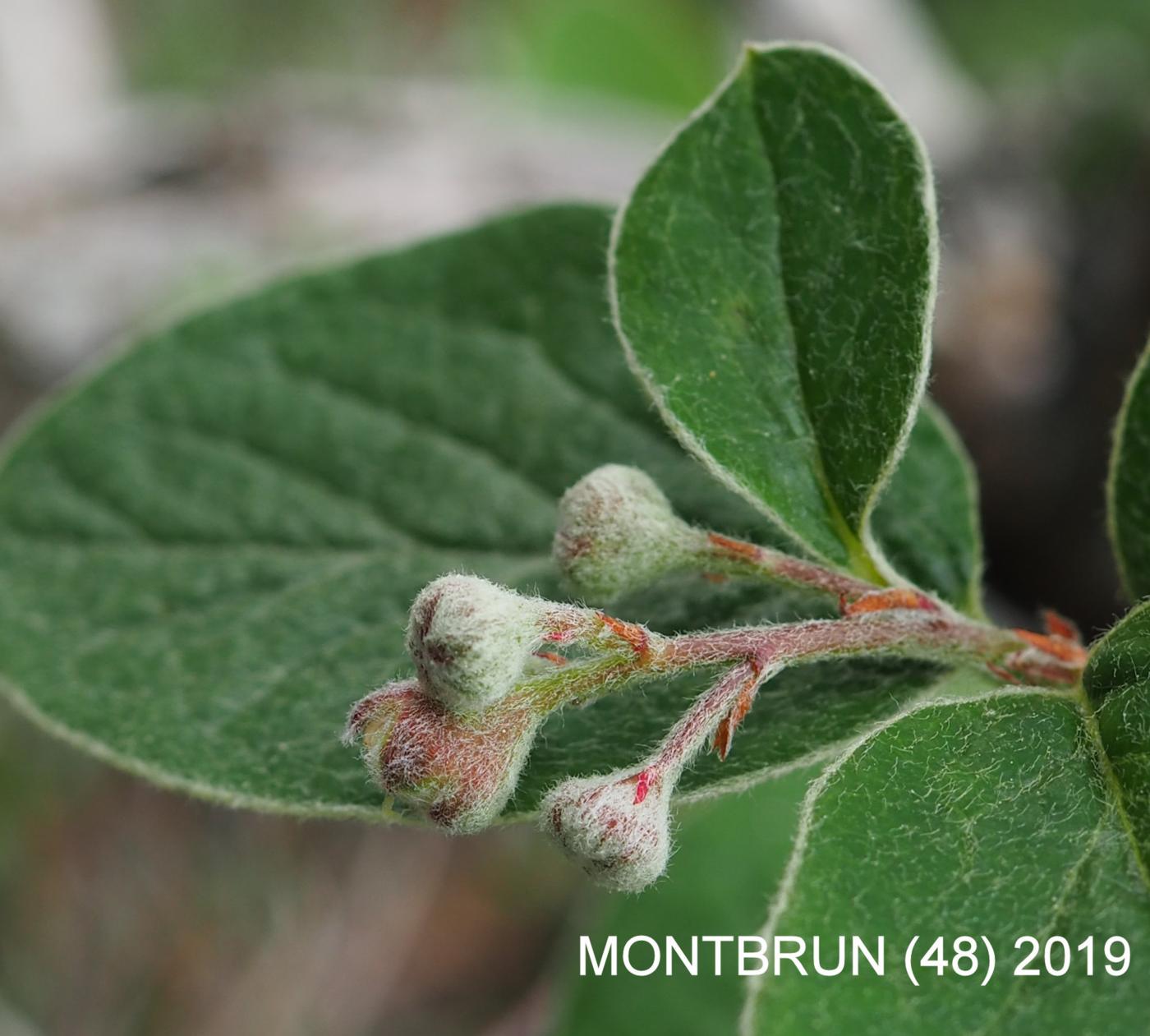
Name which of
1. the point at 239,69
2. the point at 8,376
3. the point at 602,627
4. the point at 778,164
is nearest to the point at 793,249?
the point at 778,164

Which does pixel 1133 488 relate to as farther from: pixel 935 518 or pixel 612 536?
pixel 612 536

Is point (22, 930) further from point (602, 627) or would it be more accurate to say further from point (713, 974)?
point (602, 627)

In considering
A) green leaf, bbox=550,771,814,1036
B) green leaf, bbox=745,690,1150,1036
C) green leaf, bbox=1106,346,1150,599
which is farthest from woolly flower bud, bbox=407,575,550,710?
green leaf, bbox=550,771,814,1036

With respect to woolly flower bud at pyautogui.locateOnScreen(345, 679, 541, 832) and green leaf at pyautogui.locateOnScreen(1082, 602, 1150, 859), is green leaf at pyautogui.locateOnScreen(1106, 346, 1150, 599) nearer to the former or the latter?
green leaf at pyautogui.locateOnScreen(1082, 602, 1150, 859)

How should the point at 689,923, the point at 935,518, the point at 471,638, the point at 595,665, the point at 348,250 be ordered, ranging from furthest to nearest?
the point at 348,250 → the point at 689,923 → the point at 935,518 → the point at 595,665 → the point at 471,638

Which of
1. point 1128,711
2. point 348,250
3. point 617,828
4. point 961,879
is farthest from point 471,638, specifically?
point 348,250

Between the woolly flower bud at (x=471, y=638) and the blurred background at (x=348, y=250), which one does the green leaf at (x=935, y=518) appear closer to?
the woolly flower bud at (x=471, y=638)

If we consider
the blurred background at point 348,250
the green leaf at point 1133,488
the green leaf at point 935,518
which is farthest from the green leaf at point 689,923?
the green leaf at point 1133,488
